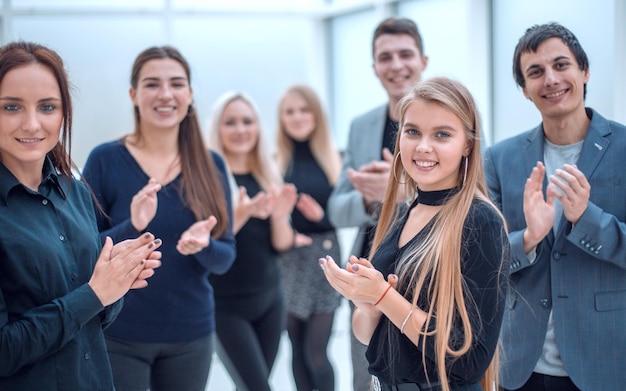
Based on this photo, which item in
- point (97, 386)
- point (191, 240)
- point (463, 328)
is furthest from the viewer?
point (191, 240)

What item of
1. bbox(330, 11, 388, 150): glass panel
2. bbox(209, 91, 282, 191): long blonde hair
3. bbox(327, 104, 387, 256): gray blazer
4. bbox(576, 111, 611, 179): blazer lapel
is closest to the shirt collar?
bbox(327, 104, 387, 256): gray blazer

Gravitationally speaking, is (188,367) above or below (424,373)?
below

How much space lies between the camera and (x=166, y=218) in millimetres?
2457

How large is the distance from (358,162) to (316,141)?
855 millimetres

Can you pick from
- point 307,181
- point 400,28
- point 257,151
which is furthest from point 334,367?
point 400,28

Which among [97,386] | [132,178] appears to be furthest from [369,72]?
[97,386]

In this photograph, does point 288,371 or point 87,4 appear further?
point 87,4

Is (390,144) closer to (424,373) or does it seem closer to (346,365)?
(424,373)

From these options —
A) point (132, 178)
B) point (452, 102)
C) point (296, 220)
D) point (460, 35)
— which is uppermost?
point (460, 35)

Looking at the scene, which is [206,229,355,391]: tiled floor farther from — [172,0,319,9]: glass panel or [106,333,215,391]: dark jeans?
[172,0,319,9]: glass panel

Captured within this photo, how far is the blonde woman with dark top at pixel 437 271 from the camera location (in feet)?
5.13

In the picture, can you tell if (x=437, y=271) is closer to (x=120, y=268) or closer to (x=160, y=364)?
(x=120, y=268)

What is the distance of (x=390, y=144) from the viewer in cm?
282

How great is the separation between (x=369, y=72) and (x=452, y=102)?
3594 mm
